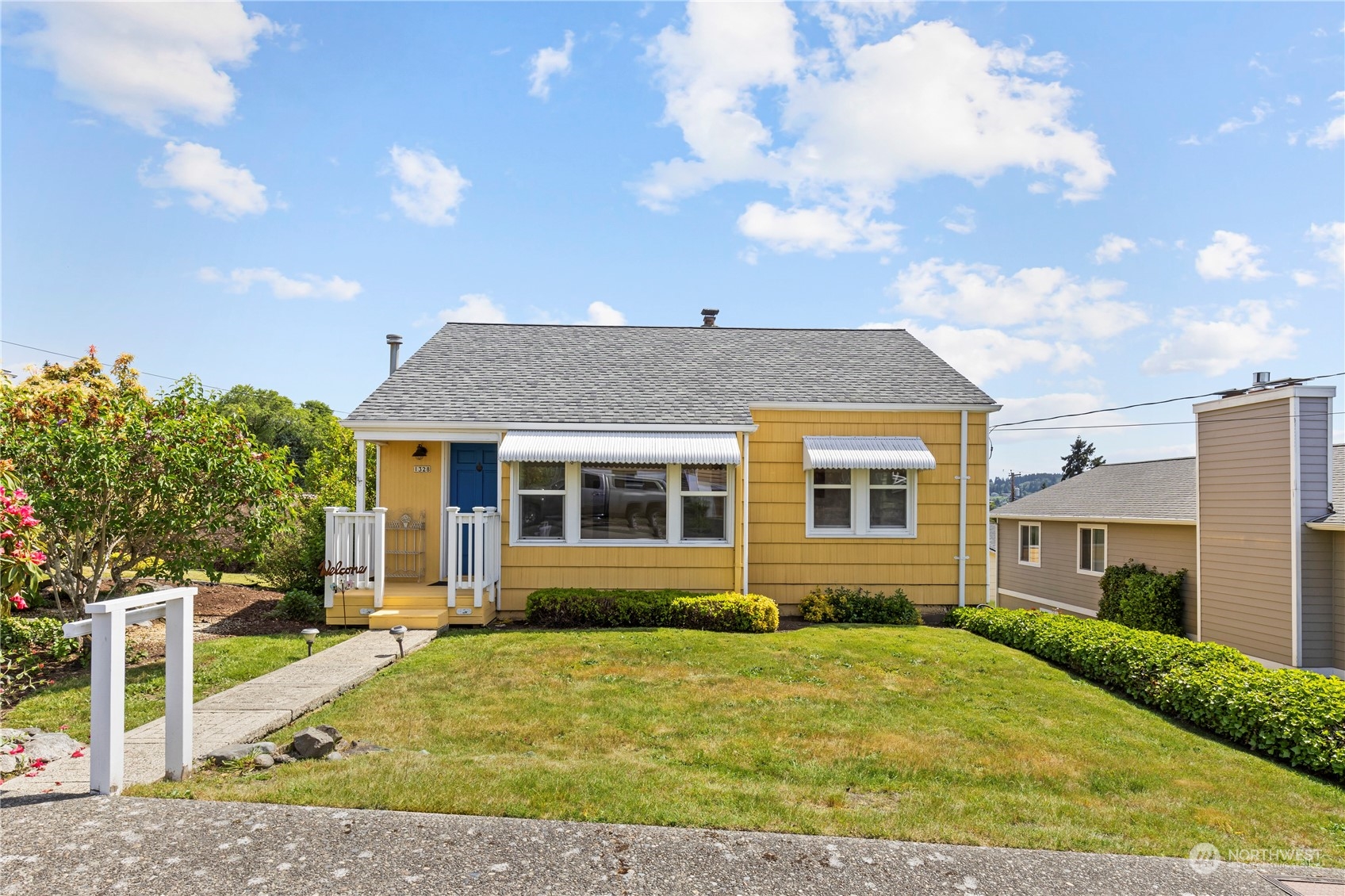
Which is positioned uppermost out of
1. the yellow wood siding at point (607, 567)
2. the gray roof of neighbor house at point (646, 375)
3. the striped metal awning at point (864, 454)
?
the gray roof of neighbor house at point (646, 375)

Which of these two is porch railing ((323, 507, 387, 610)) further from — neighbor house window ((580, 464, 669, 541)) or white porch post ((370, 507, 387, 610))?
neighbor house window ((580, 464, 669, 541))

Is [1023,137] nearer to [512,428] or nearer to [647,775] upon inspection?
[512,428]

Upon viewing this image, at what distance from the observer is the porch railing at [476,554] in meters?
11.0

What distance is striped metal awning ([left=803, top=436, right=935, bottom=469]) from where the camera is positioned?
1243cm

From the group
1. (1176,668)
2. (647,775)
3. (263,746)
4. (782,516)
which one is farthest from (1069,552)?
(263,746)

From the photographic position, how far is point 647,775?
4910 mm

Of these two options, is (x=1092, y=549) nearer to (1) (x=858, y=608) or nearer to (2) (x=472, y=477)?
(1) (x=858, y=608)

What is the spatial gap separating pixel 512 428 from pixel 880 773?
8688 mm

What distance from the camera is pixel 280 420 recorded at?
130 ft

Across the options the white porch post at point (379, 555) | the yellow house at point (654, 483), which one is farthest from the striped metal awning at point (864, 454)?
the white porch post at point (379, 555)

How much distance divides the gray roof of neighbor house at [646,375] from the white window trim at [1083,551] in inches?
346

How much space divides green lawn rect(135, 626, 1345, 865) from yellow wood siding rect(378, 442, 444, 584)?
12.5 ft

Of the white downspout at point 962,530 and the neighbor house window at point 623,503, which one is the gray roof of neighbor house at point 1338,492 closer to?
the white downspout at point 962,530

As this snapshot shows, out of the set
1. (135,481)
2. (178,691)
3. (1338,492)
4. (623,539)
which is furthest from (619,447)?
(1338,492)
